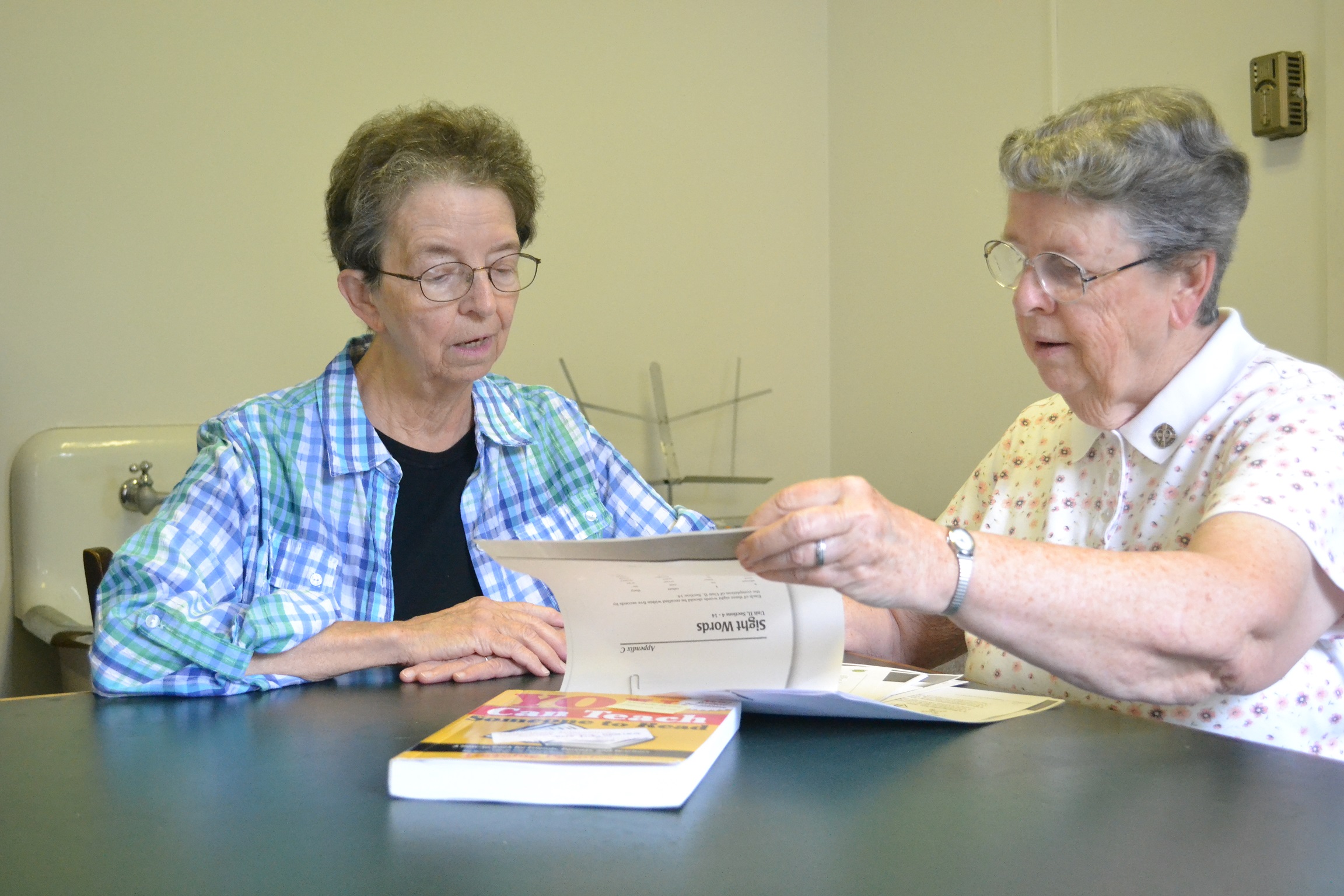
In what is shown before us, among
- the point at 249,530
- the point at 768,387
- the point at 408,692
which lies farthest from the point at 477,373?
the point at 768,387

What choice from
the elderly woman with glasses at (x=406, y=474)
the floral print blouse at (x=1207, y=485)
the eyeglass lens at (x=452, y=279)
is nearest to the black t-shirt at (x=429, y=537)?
the elderly woman with glasses at (x=406, y=474)

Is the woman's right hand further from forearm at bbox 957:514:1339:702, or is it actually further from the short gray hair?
the short gray hair

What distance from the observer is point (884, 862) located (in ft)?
2.22

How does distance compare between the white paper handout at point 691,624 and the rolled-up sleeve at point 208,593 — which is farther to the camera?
the rolled-up sleeve at point 208,593

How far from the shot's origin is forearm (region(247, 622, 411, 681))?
132 centimetres

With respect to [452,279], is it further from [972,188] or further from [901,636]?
[972,188]

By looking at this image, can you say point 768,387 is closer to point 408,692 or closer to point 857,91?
point 857,91

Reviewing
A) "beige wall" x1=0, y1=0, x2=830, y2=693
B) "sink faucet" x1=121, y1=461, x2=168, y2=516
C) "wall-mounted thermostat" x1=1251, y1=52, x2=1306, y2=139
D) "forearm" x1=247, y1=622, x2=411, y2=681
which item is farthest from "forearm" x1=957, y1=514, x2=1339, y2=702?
"beige wall" x1=0, y1=0, x2=830, y2=693

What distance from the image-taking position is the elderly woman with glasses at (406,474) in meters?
1.34

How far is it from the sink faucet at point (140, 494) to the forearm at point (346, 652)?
162 centimetres

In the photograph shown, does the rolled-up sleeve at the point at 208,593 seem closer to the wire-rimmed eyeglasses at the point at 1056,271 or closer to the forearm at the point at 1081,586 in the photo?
the forearm at the point at 1081,586

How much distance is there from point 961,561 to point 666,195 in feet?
9.79

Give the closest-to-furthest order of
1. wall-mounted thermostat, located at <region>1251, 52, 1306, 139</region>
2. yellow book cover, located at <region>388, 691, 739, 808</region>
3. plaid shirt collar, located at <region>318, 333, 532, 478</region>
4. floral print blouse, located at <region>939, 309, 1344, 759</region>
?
yellow book cover, located at <region>388, 691, 739, 808</region> < floral print blouse, located at <region>939, 309, 1344, 759</region> < plaid shirt collar, located at <region>318, 333, 532, 478</region> < wall-mounted thermostat, located at <region>1251, 52, 1306, 139</region>

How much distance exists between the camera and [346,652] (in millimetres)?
1343
